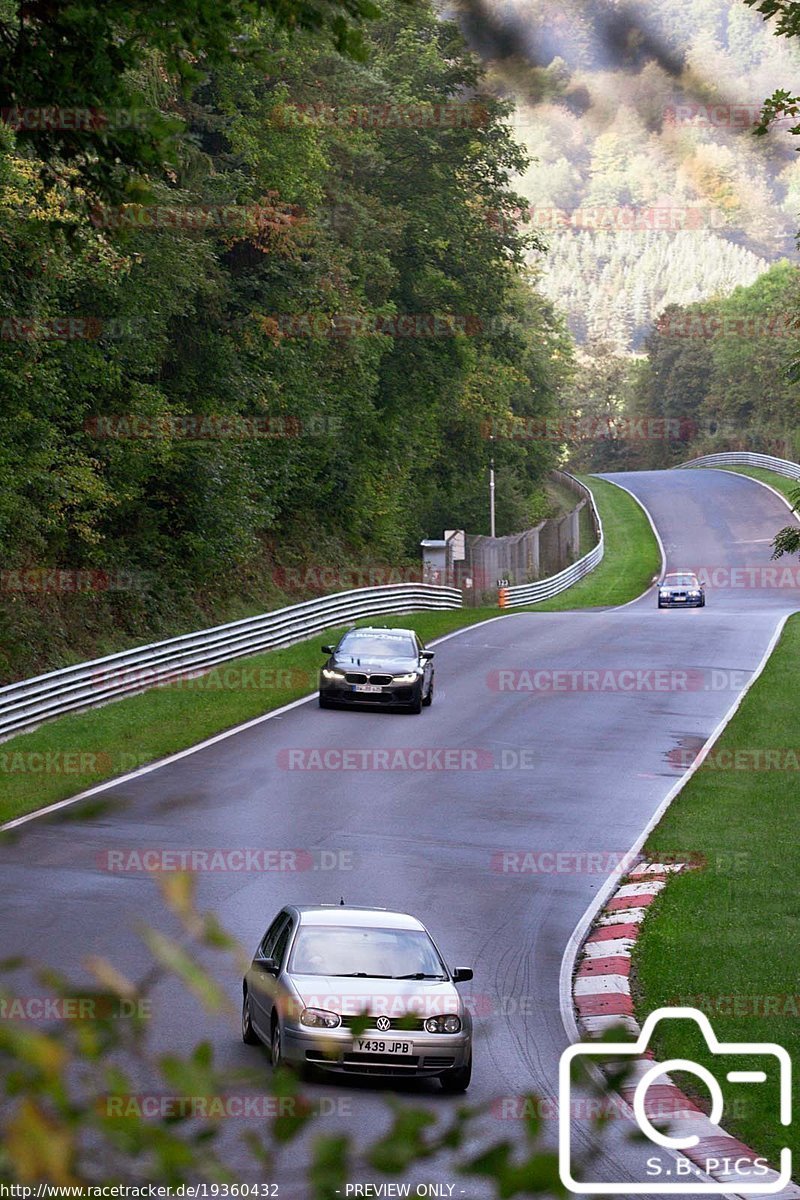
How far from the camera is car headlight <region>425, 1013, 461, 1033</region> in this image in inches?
435

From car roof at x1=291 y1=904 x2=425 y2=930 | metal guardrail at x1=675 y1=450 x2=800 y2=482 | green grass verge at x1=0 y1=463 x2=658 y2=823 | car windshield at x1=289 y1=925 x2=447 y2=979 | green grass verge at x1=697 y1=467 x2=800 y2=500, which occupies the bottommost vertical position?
green grass verge at x1=0 y1=463 x2=658 y2=823

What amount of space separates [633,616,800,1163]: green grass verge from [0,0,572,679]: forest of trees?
25.5 ft

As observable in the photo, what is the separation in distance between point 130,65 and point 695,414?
14505 centimetres

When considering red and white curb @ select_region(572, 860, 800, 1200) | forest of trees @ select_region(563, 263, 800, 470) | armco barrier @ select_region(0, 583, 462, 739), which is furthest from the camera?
forest of trees @ select_region(563, 263, 800, 470)

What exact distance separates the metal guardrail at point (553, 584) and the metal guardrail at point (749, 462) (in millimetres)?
19884

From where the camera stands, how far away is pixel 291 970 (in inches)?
465

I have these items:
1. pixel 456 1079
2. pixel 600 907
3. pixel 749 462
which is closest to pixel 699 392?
pixel 749 462

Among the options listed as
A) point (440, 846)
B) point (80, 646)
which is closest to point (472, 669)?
point (80, 646)

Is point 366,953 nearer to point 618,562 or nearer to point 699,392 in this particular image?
point 618,562

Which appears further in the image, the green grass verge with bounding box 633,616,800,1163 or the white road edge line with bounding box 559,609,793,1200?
the white road edge line with bounding box 559,609,793,1200

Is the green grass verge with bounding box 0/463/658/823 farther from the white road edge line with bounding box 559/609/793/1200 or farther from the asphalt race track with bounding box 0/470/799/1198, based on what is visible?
the white road edge line with bounding box 559/609/793/1200

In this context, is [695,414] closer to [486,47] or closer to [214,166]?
[214,166]

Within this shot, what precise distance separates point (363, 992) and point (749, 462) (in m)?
113

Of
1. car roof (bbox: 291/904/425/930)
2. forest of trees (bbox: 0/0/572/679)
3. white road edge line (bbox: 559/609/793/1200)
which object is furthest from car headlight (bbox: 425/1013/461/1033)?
forest of trees (bbox: 0/0/572/679)
